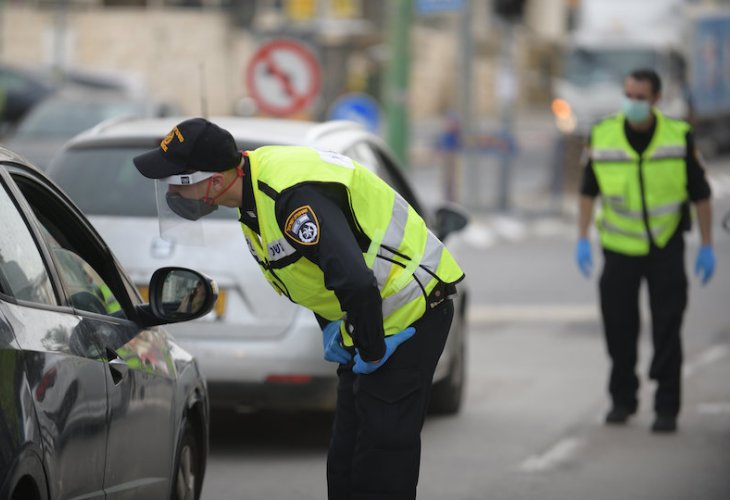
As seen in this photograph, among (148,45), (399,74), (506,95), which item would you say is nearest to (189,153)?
(399,74)

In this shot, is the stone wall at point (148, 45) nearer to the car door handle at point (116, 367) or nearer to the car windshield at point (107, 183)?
the car windshield at point (107, 183)

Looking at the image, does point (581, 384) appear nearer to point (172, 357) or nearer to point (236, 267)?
point (236, 267)

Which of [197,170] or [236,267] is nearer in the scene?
[197,170]

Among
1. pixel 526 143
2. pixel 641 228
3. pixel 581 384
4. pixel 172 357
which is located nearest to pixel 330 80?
pixel 581 384

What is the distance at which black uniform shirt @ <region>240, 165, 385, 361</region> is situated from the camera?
4.74 m

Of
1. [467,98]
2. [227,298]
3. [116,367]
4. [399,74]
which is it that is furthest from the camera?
[467,98]

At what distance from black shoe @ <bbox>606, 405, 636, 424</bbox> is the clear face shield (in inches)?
184

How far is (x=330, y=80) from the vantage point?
25312 mm

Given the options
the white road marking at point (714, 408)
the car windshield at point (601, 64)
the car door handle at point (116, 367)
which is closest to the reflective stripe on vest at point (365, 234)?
the car door handle at point (116, 367)

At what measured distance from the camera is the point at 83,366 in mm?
4242

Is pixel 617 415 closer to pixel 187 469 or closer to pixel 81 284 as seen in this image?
pixel 187 469

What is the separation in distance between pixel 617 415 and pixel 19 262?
560cm

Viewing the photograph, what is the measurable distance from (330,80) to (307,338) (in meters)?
18.0

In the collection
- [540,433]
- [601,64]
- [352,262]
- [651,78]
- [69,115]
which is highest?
[352,262]
